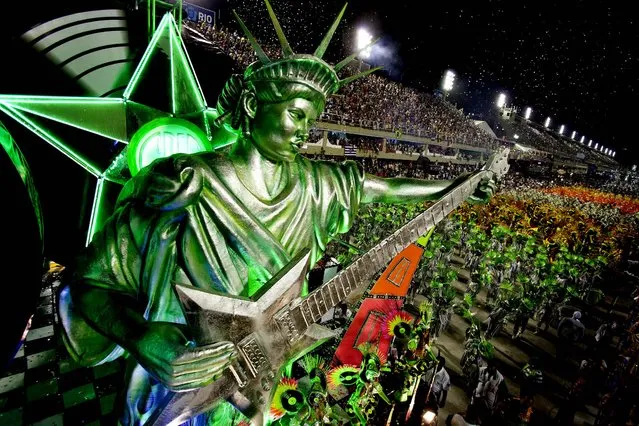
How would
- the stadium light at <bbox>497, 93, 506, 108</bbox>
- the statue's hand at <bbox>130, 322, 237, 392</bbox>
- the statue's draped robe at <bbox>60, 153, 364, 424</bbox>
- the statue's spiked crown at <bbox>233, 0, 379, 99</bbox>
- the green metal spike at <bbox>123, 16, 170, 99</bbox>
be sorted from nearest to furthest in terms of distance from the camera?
the statue's hand at <bbox>130, 322, 237, 392</bbox>, the statue's draped robe at <bbox>60, 153, 364, 424</bbox>, the statue's spiked crown at <bbox>233, 0, 379, 99</bbox>, the green metal spike at <bbox>123, 16, 170, 99</bbox>, the stadium light at <bbox>497, 93, 506, 108</bbox>

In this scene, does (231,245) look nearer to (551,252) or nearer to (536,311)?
(536,311)

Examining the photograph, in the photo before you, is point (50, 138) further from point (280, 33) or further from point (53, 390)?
point (53, 390)

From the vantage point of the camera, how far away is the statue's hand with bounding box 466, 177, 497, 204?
2551 mm

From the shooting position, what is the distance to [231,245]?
4.89ft

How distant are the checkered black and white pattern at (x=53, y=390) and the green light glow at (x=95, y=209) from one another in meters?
3.04

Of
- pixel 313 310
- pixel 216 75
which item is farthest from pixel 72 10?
pixel 313 310

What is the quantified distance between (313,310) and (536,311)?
1112 centimetres

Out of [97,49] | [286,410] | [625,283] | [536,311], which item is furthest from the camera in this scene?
[625,283]

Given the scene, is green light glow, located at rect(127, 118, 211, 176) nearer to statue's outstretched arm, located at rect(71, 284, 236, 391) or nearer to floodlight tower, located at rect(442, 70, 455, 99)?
statue's outstretched arm, located at rect(71, 284, 236, 391)

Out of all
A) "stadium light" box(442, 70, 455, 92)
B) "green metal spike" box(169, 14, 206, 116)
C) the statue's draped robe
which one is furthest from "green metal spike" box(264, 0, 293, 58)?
"stadium light" box(442, 70, 455, 92)

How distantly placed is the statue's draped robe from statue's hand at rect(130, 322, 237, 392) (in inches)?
9.4

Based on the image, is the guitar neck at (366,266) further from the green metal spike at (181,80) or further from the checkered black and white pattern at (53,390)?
the checkered black and white pattern at (53,390)

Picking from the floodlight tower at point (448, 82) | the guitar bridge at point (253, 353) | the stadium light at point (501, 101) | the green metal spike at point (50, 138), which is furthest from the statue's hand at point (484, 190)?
the stadium light at point (501, 101)

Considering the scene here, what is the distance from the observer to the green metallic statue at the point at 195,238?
1.24 metres
